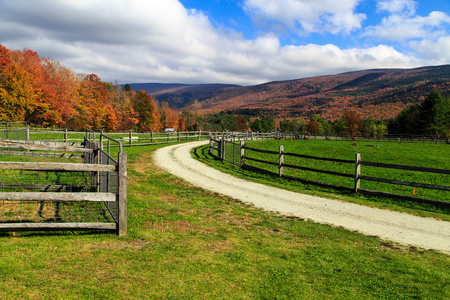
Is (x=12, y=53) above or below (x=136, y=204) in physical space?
above

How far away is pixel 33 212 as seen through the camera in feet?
20.2

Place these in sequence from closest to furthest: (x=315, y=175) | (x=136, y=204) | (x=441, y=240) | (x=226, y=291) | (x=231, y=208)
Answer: (x=226, y=291), (x=441, y=240), (x=136, y=204), (x=231, y=208), (x=315, y=175)

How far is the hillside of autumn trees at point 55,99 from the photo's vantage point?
3797 cm

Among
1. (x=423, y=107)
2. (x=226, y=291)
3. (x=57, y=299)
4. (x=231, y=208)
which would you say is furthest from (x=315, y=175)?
(x=423, y=107)

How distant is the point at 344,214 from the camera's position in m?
8.54

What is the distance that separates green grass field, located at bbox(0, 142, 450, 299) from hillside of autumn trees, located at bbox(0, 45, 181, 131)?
41.3 m

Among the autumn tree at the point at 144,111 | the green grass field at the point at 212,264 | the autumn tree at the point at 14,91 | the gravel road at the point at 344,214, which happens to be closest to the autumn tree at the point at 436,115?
the autumn tree at the point at 144,111

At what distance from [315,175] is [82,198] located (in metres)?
13.7

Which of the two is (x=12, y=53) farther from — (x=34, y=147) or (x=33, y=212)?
(x=33, y=212)

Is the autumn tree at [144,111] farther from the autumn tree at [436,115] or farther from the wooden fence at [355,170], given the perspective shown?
the autumn tree at [436,115]

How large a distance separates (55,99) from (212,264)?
49624 millimetres

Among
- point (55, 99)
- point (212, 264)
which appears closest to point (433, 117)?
point (55, 99)

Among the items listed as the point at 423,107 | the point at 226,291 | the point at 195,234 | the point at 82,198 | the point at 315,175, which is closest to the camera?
the point at 226,291

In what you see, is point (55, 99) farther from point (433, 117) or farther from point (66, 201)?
point (433, 117)
